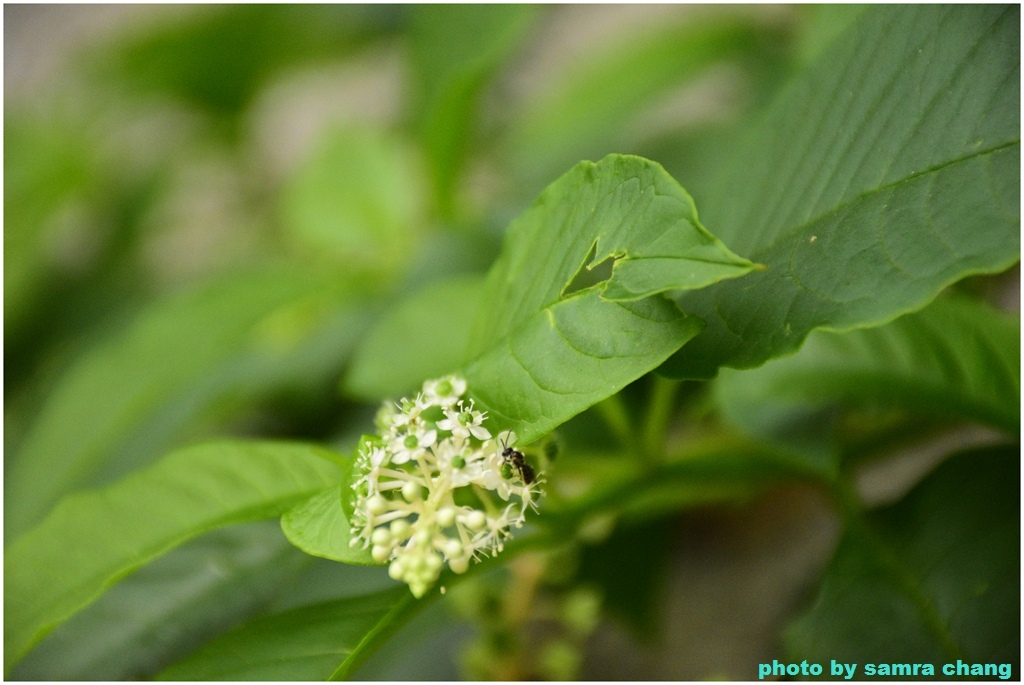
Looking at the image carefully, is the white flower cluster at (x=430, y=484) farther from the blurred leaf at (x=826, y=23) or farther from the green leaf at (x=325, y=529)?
the blurred leaf at (x=826, y=23)

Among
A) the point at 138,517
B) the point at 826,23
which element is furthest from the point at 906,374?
the point at 138,517

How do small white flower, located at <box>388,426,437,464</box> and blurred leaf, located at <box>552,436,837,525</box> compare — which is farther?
blurred leaf, located at <box>552,436,837,525</box>

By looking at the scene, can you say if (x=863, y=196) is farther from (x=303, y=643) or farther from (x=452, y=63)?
(x=452, y=63)

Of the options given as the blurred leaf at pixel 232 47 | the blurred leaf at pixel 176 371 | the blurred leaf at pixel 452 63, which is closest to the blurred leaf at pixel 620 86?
the blurred leaf at pixel 452 63

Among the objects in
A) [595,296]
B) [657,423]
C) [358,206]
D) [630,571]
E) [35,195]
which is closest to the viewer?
[595,296]

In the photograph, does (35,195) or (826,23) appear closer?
(826,23)

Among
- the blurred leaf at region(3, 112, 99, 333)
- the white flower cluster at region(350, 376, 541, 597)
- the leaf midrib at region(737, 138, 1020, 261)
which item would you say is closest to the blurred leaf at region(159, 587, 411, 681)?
the white flower cluster at region(350, 376, 541, 597)

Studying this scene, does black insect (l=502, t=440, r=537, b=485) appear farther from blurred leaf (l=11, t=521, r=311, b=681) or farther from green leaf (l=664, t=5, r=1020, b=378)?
blurred leaf (l=11, t=521, r=311, b=681)
